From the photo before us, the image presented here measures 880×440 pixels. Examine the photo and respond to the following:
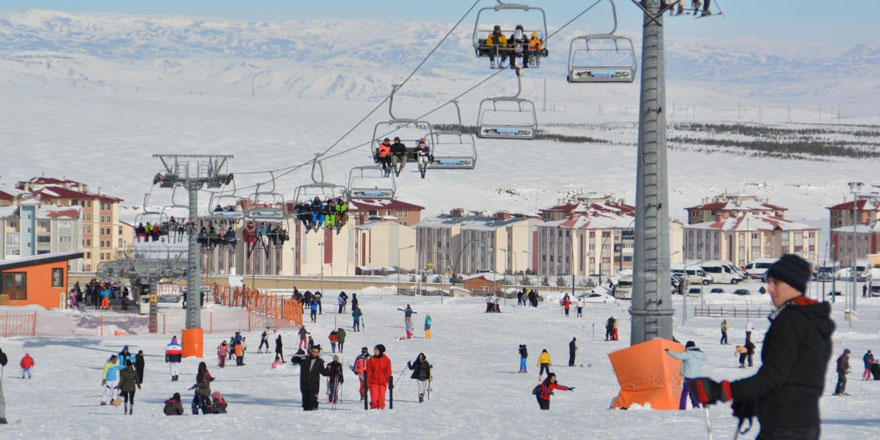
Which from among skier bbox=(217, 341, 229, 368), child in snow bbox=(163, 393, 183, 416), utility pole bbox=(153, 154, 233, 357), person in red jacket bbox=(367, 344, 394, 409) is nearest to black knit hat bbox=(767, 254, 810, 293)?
person in red jacket bbox=(367, 344, 394, 409)

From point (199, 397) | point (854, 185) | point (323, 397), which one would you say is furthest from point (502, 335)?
point (854, 185)

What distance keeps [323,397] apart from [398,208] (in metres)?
139

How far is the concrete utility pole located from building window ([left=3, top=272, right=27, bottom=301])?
40.6m

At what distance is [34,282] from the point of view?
53750mm

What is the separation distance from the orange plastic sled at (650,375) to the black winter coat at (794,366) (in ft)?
35.7

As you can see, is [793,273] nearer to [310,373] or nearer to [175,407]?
[310,373]

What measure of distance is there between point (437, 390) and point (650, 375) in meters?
10.5

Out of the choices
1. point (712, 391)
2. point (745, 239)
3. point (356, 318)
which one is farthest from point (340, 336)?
point (745, 239)

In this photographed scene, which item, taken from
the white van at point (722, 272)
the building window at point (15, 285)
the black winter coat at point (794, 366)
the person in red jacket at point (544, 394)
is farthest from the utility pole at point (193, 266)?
the white van at point (722, 272)

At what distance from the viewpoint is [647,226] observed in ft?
58.6

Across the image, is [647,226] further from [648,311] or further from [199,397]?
[199,397]

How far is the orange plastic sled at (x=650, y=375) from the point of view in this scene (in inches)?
684

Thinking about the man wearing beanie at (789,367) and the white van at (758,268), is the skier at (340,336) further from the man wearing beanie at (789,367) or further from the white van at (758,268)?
the white van at (758,268)

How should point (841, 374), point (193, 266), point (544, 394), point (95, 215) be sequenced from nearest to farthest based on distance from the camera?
point (544, 394), point (841, 374), point (193, 266), point (95, 215)
